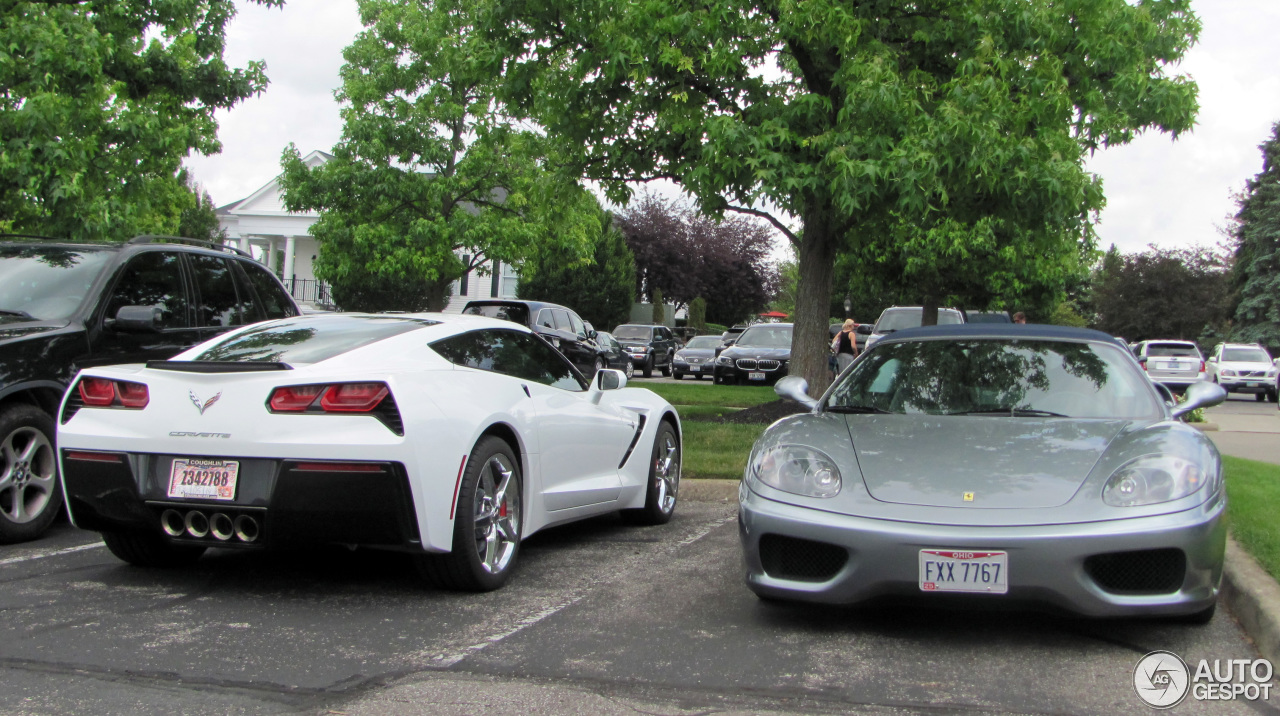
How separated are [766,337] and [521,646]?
20.3 meters

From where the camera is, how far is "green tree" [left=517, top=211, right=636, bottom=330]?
46.9m

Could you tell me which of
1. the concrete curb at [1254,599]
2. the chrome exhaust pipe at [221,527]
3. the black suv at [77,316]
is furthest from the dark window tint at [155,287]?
the concrete curb at [1254,599]

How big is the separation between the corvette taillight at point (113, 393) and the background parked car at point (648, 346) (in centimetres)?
2457

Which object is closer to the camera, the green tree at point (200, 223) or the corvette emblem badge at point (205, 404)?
the corvette emblem badge at point (205, 404)

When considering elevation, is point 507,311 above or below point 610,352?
above

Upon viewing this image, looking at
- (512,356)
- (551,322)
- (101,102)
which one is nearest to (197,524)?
(512,356)

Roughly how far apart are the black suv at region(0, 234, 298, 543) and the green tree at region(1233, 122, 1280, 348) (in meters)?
49.7

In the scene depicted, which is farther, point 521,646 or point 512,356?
point 512,356

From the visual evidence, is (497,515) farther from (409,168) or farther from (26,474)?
(409,168)

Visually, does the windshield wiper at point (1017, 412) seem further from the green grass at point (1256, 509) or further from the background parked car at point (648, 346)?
the background parked car at point (648, 346)

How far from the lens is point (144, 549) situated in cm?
535

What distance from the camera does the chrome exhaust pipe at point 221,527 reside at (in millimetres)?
4680

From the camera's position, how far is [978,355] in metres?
5.58

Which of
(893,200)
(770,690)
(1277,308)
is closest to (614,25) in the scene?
(893,200)
